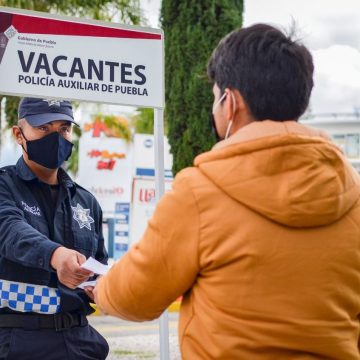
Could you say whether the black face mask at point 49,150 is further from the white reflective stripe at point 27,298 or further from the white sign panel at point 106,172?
the white sign panel at point 106,172

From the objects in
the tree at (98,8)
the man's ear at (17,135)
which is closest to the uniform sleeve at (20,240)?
A: the man's ear at (17,135)

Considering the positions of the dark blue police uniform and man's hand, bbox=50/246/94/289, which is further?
the dark blue police uniform

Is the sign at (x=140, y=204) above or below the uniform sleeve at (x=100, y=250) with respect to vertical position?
below

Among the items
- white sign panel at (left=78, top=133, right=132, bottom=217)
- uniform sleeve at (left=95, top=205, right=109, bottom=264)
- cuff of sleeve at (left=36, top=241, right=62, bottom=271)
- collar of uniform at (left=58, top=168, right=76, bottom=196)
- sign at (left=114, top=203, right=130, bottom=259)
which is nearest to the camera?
cuff of sleeve at (left=36, top=241, right=62, bottom=271)

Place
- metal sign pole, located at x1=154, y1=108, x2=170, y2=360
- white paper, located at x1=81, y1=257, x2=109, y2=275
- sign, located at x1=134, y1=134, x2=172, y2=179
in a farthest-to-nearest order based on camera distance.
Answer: sign, located at x1=134, y1=134, x2=172, y2=179
metal sign pole, located at x1=154, y1=108, x2=170, y2=360
white paper, located at x1=81, y1=257, x2=109, y2=275

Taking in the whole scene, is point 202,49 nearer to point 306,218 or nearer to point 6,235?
point 6,235

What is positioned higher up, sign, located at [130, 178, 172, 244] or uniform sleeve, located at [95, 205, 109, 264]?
uniform sleeve, located at [95, 205, 109, 264]

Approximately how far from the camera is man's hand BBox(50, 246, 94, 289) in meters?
2.61

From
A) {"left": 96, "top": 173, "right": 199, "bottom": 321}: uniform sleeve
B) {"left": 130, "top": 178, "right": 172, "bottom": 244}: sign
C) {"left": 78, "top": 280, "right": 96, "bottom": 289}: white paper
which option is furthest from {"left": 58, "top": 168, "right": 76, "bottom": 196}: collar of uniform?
{"left": 130, "top": 178, "right": 172, "bottom": 244}: sign

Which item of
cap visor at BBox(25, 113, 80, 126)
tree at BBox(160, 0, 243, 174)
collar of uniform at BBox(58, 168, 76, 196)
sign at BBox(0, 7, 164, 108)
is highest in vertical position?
tree at BBox(160, 0, 243, 174)

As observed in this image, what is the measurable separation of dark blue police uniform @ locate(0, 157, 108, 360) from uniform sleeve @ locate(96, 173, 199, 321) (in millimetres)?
906

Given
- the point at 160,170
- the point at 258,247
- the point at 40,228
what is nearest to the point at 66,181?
the point at 40,228

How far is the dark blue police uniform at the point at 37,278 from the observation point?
8.91 feet

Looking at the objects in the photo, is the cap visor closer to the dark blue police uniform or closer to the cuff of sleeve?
the dark blue police uniform
